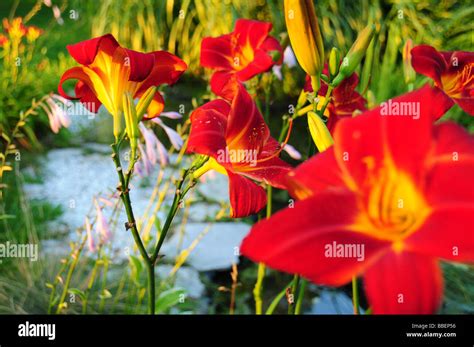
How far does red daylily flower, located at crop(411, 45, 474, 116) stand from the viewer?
1.49 ft

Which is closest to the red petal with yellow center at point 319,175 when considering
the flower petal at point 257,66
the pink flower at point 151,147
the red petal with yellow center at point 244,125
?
the red petal with yellow center at point 244,125

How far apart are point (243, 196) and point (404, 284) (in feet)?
0.49

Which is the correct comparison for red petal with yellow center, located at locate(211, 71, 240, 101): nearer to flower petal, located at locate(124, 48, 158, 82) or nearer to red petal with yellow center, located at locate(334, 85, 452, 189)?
flower petal, located at locate(124, 48, 158, 82)

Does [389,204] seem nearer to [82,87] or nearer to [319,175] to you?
[319,175]

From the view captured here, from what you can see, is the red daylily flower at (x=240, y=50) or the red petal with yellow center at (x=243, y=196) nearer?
the red petal with yellow center at (x=243, y=196)

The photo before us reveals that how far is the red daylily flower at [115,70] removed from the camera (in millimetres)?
417

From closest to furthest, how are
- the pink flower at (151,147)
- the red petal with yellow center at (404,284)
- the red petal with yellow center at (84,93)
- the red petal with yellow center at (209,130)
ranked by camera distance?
1. the red petal with yellow center at (404,284)
2. the red petal with yellow center at (209,130)
3. the red petal with yellow center at (84,93)
4. the pink flower at (151,147)

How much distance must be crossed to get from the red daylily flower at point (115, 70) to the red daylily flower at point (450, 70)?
0.58ft

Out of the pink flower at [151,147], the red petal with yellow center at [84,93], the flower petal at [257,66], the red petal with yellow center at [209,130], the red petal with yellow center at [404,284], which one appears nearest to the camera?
the red petal with yellow center at [404,284]

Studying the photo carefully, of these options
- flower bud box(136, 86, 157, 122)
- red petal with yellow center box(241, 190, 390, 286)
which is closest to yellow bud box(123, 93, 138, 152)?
flower bud box(136, 86, 157, 122)

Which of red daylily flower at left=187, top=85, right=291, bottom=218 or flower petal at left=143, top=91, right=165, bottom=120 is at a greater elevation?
flower petal at left=143, top=91, right=165, bottom=120

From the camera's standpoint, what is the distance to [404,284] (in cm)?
25

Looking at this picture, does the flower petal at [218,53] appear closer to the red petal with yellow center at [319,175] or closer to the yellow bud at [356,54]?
the yellow bud at [356,54]

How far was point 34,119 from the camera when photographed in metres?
2.24
